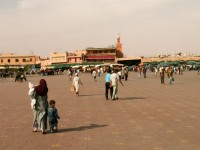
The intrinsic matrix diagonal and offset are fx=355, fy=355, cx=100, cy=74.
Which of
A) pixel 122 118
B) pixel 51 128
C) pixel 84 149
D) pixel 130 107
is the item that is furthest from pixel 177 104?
pixel 84 149

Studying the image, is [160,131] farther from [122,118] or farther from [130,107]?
[130,107]

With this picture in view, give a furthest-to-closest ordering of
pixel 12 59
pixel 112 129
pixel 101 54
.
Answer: pixel 12 59
pixel 101 54
pixel 112 129

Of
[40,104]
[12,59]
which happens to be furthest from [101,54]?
[40,104]

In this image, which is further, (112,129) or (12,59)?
(12,59)

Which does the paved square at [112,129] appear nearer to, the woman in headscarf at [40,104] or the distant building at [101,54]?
the woman in headscarf at [40,104]

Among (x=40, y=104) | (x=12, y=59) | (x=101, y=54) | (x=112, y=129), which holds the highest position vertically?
(x=101, y=54)

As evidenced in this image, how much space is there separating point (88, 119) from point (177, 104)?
4.60m

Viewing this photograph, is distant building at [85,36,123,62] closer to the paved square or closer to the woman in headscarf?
the paved square

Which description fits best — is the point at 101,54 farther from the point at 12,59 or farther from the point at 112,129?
the point at 112,129

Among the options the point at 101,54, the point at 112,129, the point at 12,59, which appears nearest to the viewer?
the point at 112,129

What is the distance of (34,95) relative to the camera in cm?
894

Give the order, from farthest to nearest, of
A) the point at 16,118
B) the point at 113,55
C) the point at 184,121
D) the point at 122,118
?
the point at 113,55 → the point at 16,118 → the point at 122,118 → the point at 184,121

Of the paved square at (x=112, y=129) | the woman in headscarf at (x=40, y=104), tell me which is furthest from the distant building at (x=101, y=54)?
the woman in headscarf at (x=40, y=104)

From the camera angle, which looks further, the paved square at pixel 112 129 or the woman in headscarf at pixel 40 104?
the woman in headscarf at pixel 40 104
